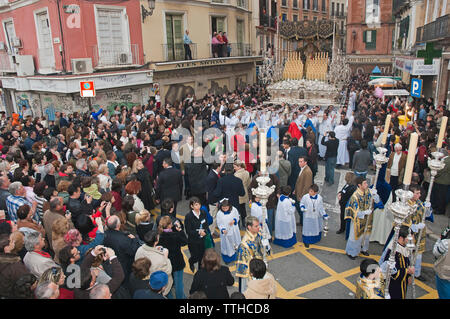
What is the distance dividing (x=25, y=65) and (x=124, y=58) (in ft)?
16.6

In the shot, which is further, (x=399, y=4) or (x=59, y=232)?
(x=399, y=4)

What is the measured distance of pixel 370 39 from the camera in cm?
3906

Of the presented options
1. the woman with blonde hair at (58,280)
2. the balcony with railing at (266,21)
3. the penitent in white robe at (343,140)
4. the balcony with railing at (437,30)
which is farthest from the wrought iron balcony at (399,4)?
the woman with blonde hair at (58,280)

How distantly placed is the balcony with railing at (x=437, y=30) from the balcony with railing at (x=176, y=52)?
12.9 metres

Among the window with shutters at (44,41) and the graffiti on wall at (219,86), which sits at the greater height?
the window with shutters at (44,41)

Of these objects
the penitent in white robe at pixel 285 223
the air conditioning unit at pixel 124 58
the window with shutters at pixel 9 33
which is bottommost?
the penitent in white robe at pixel 285 223

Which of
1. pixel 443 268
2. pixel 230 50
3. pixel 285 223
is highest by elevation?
pixel 230 50

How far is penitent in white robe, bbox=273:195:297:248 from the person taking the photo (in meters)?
6.91

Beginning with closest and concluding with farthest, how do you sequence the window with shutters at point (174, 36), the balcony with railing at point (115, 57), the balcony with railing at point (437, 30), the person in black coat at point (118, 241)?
the person in black coat at point (118, 241) → the balcony with railing at point (437, 30) → the balcony with railing at point (115, 57) → the window with shutters at point (174, 36)

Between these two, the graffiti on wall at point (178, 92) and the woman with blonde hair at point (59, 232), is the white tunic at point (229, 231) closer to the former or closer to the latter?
the woman with blonde hair at point (59, 232)

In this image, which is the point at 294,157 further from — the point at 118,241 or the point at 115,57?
the point at 115,57

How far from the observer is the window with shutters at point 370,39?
3878cm

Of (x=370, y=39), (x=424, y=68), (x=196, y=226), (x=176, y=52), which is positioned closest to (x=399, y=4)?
(x=370, y=39)

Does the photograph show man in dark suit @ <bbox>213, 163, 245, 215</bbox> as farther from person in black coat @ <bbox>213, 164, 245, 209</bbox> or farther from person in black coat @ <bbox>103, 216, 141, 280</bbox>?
person in black coat @ <bbox>103, 216, 141, 280</bbox>
